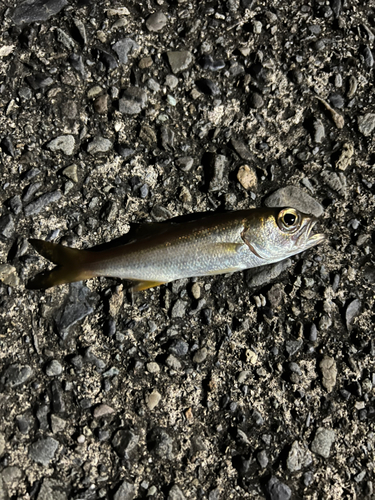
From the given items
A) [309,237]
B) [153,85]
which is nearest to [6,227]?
[153,85]

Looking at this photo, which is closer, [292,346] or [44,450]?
[44,450]

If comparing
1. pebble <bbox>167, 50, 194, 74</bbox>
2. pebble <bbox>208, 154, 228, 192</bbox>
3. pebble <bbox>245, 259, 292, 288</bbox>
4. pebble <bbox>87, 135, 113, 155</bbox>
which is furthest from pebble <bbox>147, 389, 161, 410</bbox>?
pebble <bbox>167, 50, 194, 74</bbox>

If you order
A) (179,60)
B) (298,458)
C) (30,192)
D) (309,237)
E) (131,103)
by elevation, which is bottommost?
(298,458)

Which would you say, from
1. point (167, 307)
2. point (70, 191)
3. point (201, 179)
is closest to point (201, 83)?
point (201, 179)

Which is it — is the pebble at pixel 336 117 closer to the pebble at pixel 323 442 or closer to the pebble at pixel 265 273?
the pebble at pixel 265 273

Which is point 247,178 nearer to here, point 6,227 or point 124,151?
point 124,151

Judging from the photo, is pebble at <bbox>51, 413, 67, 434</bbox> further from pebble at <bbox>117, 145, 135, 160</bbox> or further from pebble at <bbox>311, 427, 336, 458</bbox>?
pebble at <bbox>117, 145, 135, 160</bbox>

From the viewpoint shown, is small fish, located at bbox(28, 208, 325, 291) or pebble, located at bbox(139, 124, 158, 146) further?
pebble, located at bbox(139, 124, 158, 146)
